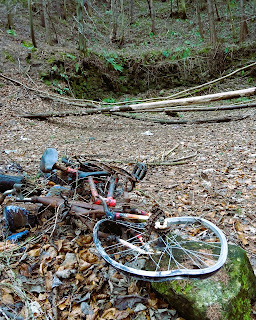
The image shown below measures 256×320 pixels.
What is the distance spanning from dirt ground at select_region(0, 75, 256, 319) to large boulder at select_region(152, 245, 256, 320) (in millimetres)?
170

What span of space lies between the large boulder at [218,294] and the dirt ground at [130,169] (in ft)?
0.56

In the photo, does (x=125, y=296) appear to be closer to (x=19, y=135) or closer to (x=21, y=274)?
(x=21, y=274)

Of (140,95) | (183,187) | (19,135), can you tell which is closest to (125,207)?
(183,187)

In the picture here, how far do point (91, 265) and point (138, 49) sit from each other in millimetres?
18380

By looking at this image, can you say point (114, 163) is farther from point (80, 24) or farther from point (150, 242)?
point (80, 24)

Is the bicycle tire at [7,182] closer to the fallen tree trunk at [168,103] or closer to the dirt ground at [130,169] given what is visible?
the dirt ground at [130,169]

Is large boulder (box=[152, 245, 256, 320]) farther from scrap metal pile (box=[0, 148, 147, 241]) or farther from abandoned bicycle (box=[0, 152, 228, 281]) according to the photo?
scrap metal pile (box=[0, 148, 147, 241])

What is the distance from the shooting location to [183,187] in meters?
4.43

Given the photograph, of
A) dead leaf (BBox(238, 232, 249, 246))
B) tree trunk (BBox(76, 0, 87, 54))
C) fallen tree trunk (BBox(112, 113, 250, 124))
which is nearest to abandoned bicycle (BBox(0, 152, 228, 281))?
dead leaf (BBox(238, 232, 249, 246))

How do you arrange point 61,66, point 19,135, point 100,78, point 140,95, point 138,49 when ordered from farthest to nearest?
point 138,49, point 140,95, point 100,78, point 61,66, point 19,135

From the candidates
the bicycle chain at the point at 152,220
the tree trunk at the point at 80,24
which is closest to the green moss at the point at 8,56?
the tree trunk at the point at 80,24

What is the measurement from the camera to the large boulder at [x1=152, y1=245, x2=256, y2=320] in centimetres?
192

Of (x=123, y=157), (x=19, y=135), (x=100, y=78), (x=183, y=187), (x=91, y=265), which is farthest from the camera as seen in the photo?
(x=100, y=78)

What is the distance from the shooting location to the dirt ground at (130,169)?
2.28 metres
